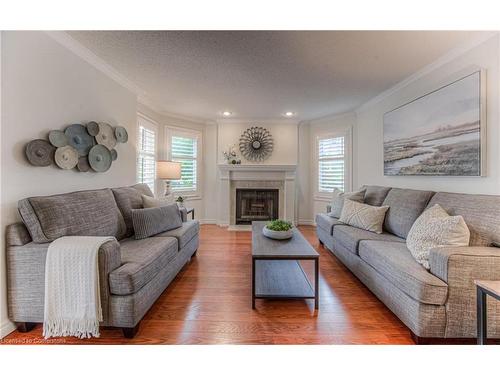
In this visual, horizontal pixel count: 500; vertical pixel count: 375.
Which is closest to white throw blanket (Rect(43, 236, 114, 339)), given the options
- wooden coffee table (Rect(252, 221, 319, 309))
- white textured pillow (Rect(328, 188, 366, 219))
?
wooden coffee table (Rect(252, 221, 319, 309))

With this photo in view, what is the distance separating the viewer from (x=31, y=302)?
1616 millimetres

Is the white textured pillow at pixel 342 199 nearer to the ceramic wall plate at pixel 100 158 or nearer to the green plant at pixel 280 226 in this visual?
the green plant at pixel 280 226

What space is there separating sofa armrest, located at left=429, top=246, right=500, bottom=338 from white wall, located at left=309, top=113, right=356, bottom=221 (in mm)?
3195

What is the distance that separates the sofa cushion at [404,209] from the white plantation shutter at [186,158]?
3767 mm

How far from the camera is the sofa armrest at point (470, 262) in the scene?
143 centimetres

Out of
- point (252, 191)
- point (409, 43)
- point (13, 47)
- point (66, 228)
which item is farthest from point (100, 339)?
point (252, 191)

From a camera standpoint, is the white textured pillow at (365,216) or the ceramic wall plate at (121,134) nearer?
the white textured pillow at (365,216)

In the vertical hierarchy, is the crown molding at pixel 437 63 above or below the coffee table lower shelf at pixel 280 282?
above

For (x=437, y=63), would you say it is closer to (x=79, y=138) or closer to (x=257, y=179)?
(x=257, y=179)

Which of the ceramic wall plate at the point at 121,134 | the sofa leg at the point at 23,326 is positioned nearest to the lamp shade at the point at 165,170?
the ceramic wall plate at the point at 121,134

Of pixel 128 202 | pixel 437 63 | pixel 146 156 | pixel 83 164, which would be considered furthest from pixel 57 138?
pixel 437 63
